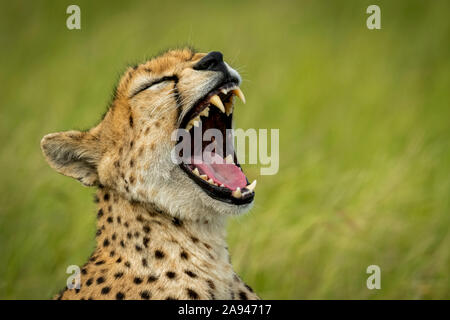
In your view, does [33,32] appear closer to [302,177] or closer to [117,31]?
[117,31]

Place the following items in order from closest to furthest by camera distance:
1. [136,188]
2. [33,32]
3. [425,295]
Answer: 1. [136,188]
2. [425,295]
3. [33,32]

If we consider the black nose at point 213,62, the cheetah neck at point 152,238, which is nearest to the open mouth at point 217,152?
the black nose at point 213,62

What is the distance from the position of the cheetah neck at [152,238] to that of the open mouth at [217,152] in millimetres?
208

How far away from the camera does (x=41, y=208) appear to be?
5379 mm

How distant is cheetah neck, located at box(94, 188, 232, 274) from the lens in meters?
3.42

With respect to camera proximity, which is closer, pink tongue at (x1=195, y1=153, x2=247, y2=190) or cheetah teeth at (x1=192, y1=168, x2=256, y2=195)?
cheetah teeth at (x1=192, y1=168, x2=256, y2=195)

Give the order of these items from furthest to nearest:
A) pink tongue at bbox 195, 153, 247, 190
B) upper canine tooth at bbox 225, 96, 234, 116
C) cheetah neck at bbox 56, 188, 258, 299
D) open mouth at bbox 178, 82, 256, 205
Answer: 1. upper canine tooth at bbox 225, 96, 234, 116
2. pink tongue at bbox 195, 153, 247, 190
3. open mouth at bbox 178, 82, 256, 205
4. cheetah neck at bbox 56, 188, 258, 299

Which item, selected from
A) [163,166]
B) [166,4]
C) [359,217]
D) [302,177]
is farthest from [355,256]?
[166,4]

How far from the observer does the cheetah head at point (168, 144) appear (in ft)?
11.5

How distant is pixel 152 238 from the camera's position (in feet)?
11.3

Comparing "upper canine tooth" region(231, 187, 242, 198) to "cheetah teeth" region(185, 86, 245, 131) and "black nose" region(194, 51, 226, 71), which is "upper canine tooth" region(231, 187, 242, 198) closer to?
"cheetah teeth" region(185, 86, 245, 131)

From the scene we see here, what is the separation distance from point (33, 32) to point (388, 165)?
4.52 metres

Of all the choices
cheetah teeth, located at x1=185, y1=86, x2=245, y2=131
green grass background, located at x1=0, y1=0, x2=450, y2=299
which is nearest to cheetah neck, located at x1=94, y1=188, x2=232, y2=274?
cheetah teeth, located at x1=185, y1=86, x2=245, y2=131

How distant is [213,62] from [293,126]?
168 inches
